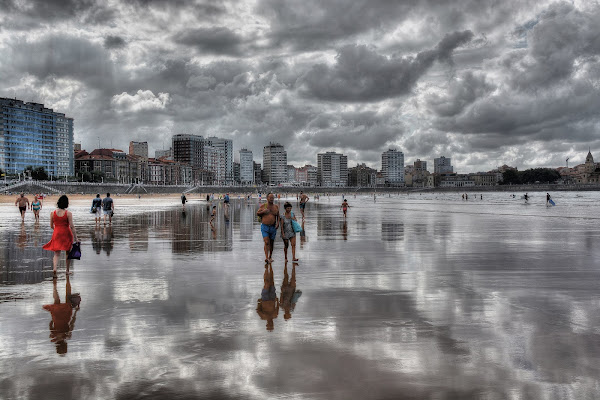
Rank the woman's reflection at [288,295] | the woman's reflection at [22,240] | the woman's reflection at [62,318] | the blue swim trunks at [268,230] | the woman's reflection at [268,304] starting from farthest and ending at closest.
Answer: the woman's reflection at [22,240] < the blue swim trunks at [268,230] < the woman's reflection at [288,295] < the woman's reflection at [268,304] < the woman's reflection at [62,318]

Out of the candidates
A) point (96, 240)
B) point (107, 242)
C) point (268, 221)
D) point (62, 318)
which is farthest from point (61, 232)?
point (96, 240)

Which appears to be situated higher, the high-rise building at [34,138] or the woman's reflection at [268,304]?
the high-rise building at [34,138]

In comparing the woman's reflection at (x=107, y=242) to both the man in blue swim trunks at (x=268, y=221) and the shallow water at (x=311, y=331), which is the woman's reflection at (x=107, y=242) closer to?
the shallow water at (x=311, y=331)

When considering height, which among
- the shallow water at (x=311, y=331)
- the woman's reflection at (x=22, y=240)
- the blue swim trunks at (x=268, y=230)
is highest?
the blue swim trunks at (x=268, y=230)

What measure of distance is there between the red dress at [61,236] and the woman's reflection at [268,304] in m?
4.52

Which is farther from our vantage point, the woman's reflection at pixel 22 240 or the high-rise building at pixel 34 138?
the high-rise building at pixel 34 138

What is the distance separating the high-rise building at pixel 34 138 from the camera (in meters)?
170

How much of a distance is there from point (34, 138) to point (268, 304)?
199245mm

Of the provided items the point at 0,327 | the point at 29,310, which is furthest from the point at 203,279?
the point at 0,327

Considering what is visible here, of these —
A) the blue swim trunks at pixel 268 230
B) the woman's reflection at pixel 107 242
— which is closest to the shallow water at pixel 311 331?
the blue swim trunks at pixel 268 230

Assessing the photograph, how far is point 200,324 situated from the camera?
655 centimetres

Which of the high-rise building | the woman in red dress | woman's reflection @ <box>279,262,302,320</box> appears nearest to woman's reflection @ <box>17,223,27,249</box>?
the woman in red dress

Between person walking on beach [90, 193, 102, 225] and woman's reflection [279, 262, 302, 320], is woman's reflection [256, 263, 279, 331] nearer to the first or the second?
woman's reflection [279, 262, 302, 320]

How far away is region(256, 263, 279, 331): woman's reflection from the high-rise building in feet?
603
